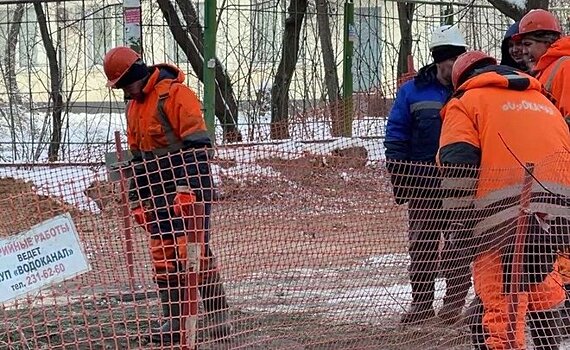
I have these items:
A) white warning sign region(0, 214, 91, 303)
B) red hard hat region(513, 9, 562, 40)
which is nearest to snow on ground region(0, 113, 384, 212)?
red hard hat region(513, 9, 562, 40)

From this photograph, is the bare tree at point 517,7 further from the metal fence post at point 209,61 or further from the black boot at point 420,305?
the black boot at point 420,305

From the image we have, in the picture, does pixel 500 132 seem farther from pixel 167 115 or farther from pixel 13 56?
pixel 13 56

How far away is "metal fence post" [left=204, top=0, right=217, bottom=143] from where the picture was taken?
1126 centimetres

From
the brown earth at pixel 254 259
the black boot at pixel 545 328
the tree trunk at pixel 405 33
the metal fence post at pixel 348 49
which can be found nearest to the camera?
the black boot at pixel 545 328

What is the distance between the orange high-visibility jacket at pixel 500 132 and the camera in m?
4.54

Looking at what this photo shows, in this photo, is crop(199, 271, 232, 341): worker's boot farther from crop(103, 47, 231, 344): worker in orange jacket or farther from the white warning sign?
the white warning sign

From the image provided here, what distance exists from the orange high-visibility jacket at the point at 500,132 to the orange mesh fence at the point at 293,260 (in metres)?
0.03

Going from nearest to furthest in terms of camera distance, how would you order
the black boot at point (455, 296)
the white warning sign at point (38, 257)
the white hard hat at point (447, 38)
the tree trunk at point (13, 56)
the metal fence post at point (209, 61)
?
the white warning sign at point (38, 257)
the black boot at point (455, 296)
the white hard hat at point (447, 38)
the metal fence post at point (209, 61)
the tree trunk at point (13, 56)

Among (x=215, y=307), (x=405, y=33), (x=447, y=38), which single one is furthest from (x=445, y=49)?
(x=405, y=33)

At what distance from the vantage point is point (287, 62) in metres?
14.1

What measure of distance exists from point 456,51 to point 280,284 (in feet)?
6.17

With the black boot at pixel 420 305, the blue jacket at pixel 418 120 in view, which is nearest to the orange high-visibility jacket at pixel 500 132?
the black boot at pixel 420 305

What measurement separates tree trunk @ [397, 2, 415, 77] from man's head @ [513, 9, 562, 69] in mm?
8712

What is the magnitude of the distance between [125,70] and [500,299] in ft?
8.34
